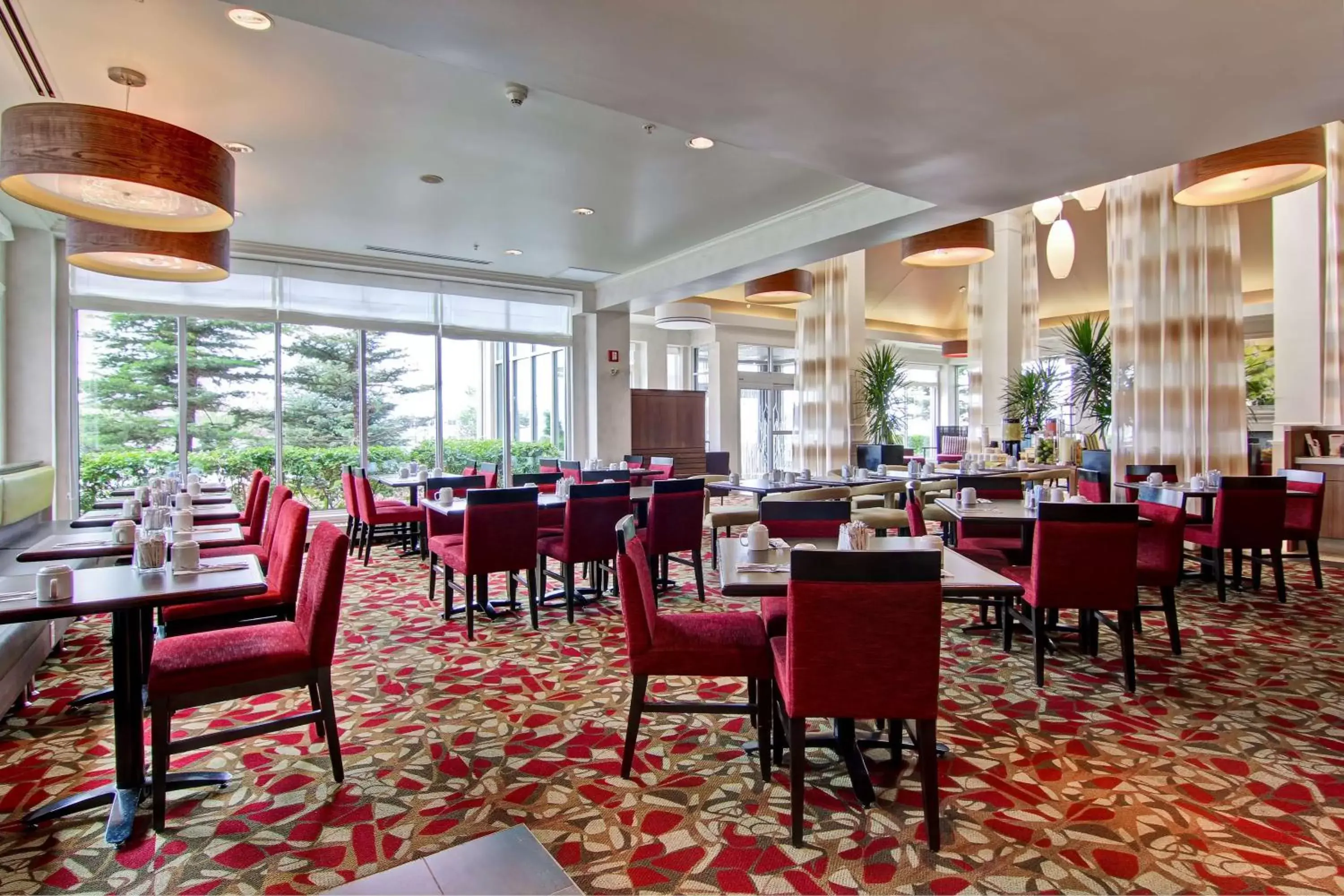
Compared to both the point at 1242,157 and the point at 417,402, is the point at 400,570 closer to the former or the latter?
the point at 417,402

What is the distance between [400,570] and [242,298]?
400 cm

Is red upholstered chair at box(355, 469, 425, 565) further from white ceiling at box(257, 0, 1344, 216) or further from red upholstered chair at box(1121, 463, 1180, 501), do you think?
red upholstered chair at box(1121, 463, 1180, 501)

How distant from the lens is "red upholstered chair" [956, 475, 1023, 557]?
16.1ft

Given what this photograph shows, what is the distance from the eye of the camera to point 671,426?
39.0ft

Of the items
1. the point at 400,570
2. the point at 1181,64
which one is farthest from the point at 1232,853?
the point at 400,570

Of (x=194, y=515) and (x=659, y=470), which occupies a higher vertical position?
(x=659, y=470)

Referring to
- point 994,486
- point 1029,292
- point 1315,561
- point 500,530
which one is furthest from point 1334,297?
point 500,530

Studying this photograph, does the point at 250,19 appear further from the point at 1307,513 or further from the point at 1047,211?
the point at 1307,513

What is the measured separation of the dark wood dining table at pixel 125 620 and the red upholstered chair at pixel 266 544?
4.42 feet

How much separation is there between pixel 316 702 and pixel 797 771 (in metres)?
1.96

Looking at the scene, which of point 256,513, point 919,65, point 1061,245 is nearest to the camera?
point 919,65

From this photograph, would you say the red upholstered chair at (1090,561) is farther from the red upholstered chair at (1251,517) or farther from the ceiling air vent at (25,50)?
the ceiling air vent at (25,50)

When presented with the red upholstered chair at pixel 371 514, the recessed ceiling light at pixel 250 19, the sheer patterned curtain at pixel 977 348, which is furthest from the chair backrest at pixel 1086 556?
the sheer patterned curtain at pixel 977 348

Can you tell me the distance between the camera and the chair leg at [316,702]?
107 inches
